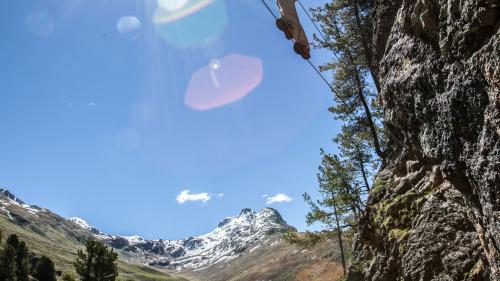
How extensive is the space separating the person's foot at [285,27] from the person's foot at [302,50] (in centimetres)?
45

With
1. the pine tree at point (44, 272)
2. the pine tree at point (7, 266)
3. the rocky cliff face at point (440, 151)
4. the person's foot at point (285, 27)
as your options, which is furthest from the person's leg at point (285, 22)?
the pine tree at point (44, 272)

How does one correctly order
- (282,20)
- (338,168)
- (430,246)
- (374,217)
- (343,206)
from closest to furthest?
(430,246), (282,20), (374,217), (343,206), (338,168)

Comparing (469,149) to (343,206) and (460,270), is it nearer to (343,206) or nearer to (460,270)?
(460,270)

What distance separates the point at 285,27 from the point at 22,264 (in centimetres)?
6146

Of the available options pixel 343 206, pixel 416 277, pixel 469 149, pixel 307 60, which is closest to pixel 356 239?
pixel 416 277

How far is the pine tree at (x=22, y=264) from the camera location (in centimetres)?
5925

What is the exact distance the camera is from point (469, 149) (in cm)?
1002

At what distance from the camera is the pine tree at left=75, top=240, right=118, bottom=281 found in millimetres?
48375

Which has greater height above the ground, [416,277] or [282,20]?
[282,20]

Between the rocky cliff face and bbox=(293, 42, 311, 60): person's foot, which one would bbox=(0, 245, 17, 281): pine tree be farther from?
bbox=(293, 42, 311, 60): person's foot

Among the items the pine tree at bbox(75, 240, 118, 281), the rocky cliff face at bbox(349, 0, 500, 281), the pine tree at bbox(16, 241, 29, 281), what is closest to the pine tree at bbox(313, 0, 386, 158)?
the rocky cliff face at bbox(349, 0, 500, 281)

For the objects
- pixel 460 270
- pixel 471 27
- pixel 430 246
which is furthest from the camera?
pixel 430 246

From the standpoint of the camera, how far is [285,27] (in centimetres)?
1512

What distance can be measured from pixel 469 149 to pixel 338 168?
19069mm
